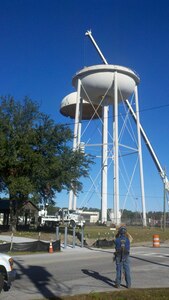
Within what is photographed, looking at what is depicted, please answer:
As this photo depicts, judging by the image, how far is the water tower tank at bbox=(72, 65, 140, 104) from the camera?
49812mm

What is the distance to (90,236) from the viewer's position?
32.5 metres

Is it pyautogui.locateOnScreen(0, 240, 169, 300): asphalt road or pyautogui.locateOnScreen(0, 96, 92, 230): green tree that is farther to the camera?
pyautogui.locateOnScreen(0, 96, 92, 230): green tree

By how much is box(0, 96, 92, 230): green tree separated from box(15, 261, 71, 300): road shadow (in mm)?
18850

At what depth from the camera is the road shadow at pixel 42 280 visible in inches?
387

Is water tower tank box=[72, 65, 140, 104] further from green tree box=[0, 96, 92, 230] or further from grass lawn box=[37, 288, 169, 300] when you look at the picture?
grass lawn box=[37, 288, 169, 300]

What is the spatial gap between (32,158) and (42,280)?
23062mm

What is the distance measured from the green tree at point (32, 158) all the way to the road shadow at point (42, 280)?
18850mm

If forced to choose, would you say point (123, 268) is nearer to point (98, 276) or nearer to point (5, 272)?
point (98, 276)

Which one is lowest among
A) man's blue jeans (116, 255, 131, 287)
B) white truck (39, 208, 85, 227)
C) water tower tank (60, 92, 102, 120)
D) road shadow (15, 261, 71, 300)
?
road shadow (15, 261, 71, 300)

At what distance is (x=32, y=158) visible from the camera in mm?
34406

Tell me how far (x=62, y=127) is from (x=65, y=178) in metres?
4.66

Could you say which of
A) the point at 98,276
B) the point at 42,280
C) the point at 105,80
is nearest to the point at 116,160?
the point at 105,80

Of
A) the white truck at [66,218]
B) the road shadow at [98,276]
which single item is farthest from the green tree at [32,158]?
the road shadow at [98,276]

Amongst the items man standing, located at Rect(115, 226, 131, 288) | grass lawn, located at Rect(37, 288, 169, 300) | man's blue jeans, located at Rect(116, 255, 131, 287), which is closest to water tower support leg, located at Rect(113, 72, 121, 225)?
man standing, located at Rect(115, 226, 131, 288)
